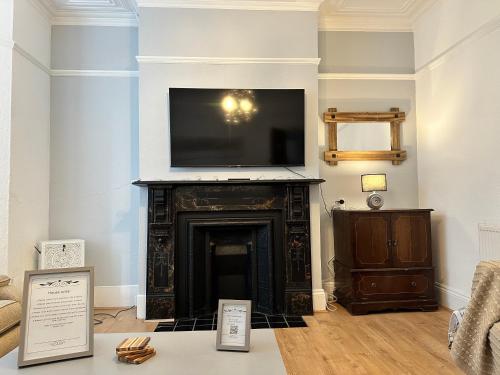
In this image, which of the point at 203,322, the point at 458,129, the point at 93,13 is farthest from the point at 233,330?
the point at 93,13

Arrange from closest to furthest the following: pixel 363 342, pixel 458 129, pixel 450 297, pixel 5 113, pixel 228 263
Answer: pixel 363 342 < pixel 5 113 < pixel 458 129 < pixel 450 297 < pixel 228 263

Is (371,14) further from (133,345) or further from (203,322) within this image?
(133,345)

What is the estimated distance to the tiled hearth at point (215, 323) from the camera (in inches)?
111

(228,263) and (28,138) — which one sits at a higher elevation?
(28,138)

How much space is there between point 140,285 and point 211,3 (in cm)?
279

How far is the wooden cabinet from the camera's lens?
3.09 m

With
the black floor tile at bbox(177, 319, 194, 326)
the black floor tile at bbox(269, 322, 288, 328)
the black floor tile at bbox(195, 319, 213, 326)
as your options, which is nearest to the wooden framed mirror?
the black floor tile at bbox(269, 322, 288, 328)

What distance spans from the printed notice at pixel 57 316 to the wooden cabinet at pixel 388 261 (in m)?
2.46

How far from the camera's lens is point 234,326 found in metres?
1.26

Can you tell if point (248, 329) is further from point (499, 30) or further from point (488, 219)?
point (499, 30)

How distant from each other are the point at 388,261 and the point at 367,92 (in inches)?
72.4

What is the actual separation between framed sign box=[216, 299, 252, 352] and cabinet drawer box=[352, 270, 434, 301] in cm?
206

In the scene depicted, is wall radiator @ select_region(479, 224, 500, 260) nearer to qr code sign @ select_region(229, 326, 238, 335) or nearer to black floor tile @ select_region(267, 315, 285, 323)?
black floor tile @ select_region(267, 315, 285, 323)

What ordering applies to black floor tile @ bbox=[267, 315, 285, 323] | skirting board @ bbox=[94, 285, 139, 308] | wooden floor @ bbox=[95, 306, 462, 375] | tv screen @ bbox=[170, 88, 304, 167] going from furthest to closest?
skirting board @ bbox=[94, 285, 139, 308] < tv screen @ bbox=[170, 88, 304, 167] < black floor tile @ bbox=[267, 315, 285, 323] < wooden floor @ bbox=[95, 306, 462, 375]
